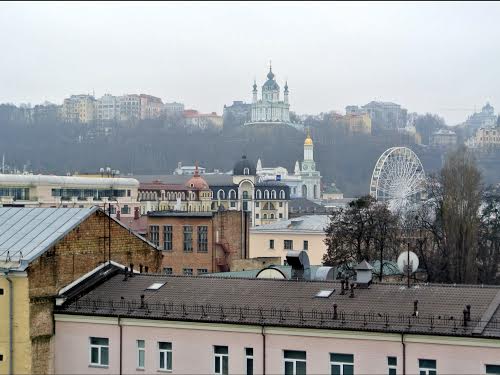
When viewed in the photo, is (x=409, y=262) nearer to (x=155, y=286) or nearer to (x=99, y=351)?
(x=155, y=286)

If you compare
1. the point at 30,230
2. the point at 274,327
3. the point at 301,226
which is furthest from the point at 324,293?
the point at 301,226

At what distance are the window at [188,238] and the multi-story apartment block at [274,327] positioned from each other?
35036mm

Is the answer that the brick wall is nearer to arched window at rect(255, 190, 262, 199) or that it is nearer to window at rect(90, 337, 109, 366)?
window at rect(90, 337, 109, 366)

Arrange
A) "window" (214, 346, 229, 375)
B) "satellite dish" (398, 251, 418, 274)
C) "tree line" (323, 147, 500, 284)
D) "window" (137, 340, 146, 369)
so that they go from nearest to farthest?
"window" (214, 346, 229, 375), "window" (137, 340, 146, 369), "satellite dish" (398, 251, 418, 274), "tree line" (323, 147, 500, 284)

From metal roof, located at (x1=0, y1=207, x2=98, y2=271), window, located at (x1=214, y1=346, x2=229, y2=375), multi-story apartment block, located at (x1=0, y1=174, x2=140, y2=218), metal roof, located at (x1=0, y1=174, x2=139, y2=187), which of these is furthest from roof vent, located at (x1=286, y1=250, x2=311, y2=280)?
metal roof, located at (x1=0, y1=174, x2=139, y2=187)

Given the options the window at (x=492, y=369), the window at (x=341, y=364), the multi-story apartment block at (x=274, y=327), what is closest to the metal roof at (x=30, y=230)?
the multi-story apartment block at (x=274, y=327)

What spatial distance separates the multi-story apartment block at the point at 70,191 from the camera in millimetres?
106750

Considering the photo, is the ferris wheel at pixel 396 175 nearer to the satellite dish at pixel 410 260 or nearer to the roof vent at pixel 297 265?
Answer: the satellite dish at pixel 410 260

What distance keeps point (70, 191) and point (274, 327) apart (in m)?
86.8

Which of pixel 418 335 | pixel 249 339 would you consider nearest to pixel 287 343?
pixel 249 339

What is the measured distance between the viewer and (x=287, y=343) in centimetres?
2744

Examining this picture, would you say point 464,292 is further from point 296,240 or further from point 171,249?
point 296,240

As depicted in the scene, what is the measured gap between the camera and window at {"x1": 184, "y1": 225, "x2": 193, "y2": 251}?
6750 cm

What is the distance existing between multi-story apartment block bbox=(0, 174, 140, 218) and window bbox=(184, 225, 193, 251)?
1368 inches
